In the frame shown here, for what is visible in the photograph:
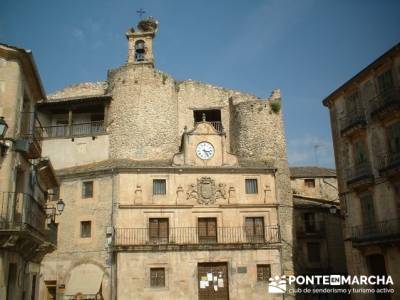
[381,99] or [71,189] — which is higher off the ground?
[381,99]

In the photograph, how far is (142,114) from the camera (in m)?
36.9

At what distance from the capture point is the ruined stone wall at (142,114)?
3581cm

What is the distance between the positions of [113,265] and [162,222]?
412 centimetres

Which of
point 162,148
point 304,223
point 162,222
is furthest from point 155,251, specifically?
point 304,223

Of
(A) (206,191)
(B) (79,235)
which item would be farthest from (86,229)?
(A) (206,191)

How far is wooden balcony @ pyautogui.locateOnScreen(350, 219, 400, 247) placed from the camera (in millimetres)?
22547

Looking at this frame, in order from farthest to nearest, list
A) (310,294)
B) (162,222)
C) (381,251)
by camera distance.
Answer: (310,294), (162,222), (381,251)

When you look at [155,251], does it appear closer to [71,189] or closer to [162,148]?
[71,189]

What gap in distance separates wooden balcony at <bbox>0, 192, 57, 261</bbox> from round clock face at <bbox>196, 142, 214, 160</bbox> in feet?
49.1

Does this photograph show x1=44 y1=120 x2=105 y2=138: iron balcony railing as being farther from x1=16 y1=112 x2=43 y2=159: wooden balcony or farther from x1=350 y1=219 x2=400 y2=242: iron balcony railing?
x1=350 y1=219 x2=400 y2=242: iron balcony railing

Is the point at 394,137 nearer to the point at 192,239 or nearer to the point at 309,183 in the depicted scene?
the point at 192,239

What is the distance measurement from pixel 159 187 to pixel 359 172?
12873mm

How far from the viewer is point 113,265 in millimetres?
28766

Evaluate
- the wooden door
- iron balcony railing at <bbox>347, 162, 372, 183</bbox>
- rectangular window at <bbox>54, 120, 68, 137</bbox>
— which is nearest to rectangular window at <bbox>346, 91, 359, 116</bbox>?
iron balcony railing at <bbox>347, 162, 372, 183</bbox>
